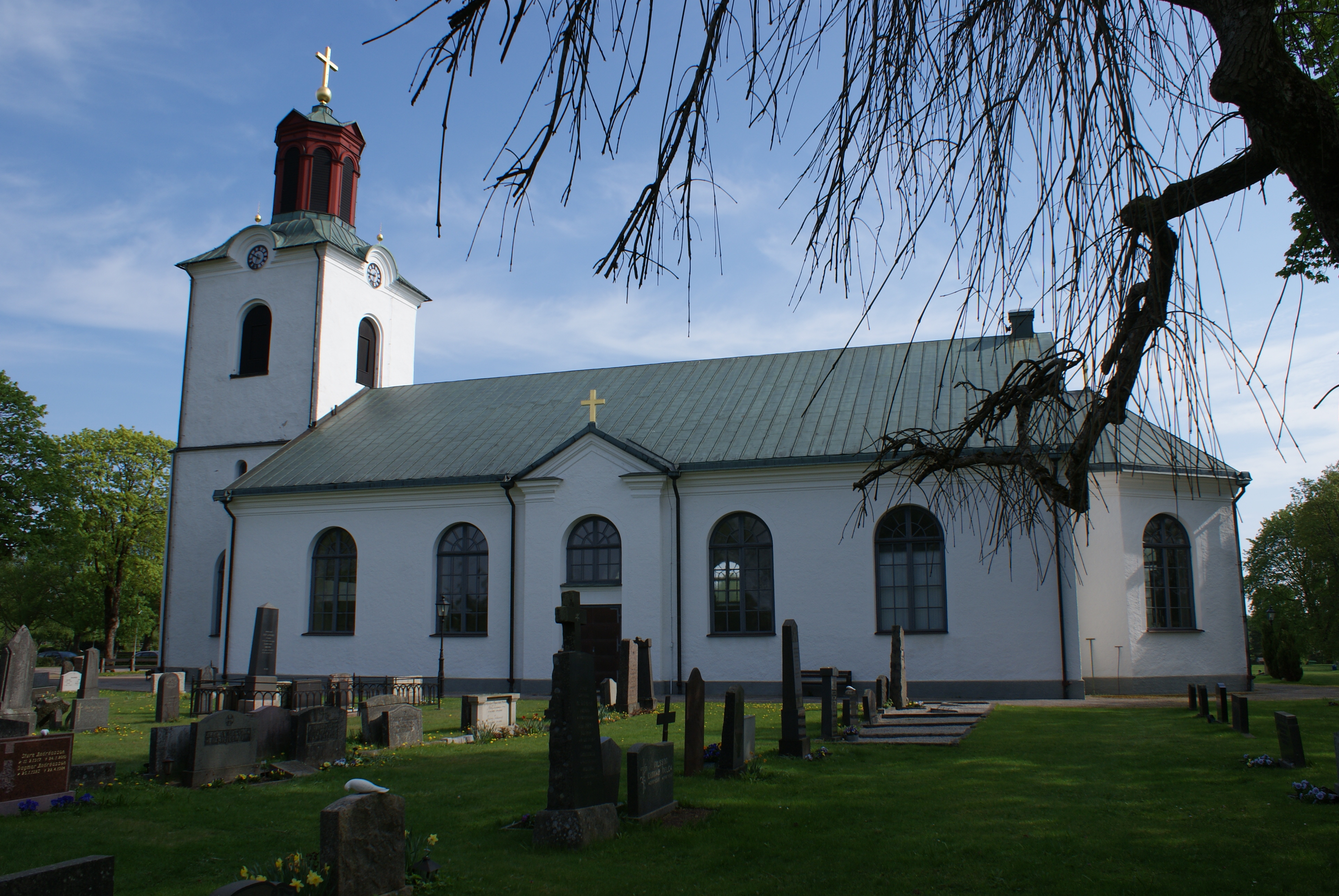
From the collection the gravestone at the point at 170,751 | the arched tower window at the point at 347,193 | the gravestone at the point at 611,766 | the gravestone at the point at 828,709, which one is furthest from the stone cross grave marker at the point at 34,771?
the arched tower window at the point at 347,193

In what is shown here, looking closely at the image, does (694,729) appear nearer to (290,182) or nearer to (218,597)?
(218,597)

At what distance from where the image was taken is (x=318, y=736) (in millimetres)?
11445

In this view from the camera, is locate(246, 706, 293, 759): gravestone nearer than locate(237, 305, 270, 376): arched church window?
Yes

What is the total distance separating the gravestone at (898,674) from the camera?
53.5 feet

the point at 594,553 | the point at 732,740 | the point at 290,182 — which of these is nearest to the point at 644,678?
the point at 594,553

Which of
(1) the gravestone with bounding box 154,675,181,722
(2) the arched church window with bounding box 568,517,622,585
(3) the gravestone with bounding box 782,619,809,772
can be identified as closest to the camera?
(3) the gravestone with bounding box 782,619,809,772

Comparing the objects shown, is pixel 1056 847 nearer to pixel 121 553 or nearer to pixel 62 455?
pixel 62 455

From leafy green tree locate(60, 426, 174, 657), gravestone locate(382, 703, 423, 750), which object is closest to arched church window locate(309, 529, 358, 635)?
gravestone locate(382, 703, 423, 750)

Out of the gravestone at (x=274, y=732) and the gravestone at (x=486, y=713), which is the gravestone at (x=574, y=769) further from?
the gravestone at (x=486, y=713)

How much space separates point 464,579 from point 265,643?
14.5 ft

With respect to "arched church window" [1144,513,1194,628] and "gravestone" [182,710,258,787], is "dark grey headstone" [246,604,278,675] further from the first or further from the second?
"arched church window" [1144,513,1194,628]

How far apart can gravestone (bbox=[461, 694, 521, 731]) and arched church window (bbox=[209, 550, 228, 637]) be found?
41.4ft

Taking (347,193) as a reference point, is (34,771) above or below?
below

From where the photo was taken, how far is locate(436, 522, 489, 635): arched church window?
21.3 metres
